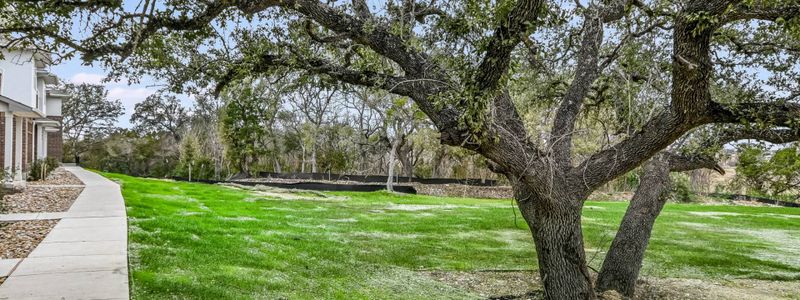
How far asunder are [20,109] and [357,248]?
11.8 metres

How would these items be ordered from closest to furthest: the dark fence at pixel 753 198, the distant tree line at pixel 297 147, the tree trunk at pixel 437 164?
the dark fence at pixel 753 198, the distant tree line at pixel 297 147, the tree trunk at pixel 437 164

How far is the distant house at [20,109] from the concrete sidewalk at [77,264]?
152 inches

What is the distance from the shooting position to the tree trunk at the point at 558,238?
4754mm

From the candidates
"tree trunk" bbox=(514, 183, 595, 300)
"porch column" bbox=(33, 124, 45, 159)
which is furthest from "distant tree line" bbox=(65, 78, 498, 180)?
"tree trunk" bbox=(514, 183, 595, 300)

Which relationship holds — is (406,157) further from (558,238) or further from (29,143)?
(558,238)

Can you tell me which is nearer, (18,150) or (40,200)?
(40,200)

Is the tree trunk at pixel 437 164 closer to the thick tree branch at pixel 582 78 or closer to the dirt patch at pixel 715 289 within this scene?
the dirt patch at pixel 715 289

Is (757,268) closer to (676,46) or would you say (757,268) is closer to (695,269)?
(695,269)

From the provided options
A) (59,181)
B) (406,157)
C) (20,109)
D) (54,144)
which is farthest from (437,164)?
(54,144)

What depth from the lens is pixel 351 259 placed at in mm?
7504

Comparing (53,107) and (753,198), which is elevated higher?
(53,107)

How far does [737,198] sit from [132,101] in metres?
46.0

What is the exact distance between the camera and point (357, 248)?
8453 millimetres

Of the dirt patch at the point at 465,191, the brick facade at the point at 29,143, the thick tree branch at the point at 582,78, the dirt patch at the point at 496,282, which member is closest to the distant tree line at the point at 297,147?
the dirt patch at the point at 465,191
